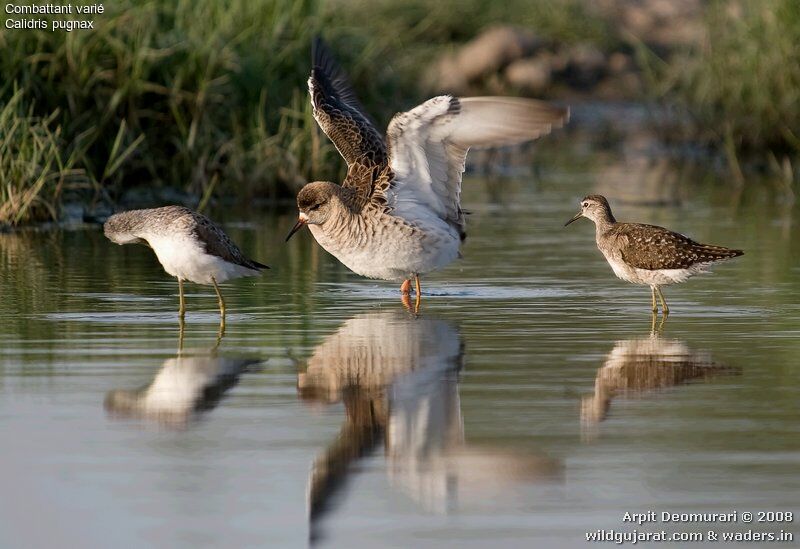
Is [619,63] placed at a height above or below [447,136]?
above

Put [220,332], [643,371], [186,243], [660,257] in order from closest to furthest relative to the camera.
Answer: [643,371] → [220,332] → [186,243] → [660,257]

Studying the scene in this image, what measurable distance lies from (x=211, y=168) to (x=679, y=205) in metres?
5.49

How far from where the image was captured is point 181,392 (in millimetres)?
8250

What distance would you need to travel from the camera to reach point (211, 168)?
1939cm

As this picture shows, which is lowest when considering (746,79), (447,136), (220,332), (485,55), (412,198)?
(220,332)

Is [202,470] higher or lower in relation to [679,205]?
lower

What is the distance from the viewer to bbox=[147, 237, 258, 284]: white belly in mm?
10797

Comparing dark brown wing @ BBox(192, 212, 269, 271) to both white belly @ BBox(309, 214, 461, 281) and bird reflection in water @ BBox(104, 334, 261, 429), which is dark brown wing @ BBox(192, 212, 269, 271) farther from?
bird reflection in water @ BBox(104, 334, 261, 429)

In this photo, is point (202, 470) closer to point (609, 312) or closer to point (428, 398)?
point (428, 398)

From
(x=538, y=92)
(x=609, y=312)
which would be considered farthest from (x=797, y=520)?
(x=538, y=92)

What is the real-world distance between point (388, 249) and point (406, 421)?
4598 millimetres

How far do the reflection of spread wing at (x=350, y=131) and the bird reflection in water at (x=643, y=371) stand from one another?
3.41 m

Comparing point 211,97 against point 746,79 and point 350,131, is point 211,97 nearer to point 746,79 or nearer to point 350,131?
point 350,131

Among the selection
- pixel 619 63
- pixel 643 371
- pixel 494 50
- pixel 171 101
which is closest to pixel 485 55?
pixel 494 50
